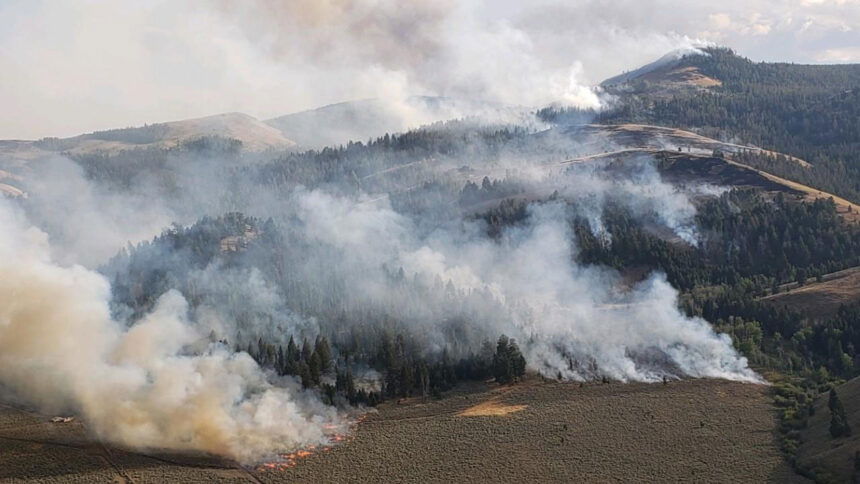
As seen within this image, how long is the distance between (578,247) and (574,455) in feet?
359

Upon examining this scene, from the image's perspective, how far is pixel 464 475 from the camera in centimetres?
8450

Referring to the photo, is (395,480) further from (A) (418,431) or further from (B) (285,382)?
(B) (285,382)

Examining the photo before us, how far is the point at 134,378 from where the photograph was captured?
105 metres

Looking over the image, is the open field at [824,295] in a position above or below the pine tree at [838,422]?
above

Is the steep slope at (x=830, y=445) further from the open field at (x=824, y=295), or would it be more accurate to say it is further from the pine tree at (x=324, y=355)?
the pine tree at (x=324, y=355)

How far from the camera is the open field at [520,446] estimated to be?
3334 inches

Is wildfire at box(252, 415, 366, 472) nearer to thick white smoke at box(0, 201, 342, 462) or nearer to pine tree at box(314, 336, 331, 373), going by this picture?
thick white smoke at box(0, 201, 342, 462)

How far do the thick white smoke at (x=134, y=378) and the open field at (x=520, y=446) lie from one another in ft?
13.1

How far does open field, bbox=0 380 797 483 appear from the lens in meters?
84.7

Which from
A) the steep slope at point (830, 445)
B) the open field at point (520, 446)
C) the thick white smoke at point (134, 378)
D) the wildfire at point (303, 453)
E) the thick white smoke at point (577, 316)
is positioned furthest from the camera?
the thick white smoke at point (577, 316)

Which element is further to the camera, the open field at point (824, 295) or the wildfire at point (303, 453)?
the open field at point (824, 295)

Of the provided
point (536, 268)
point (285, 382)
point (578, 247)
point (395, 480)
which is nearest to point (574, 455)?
point (395, 480)

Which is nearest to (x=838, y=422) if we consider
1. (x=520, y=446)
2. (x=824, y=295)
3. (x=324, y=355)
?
(x=520, y=446)

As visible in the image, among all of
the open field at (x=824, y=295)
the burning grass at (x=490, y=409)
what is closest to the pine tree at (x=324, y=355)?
the burning grass at (x=490, y=409)
